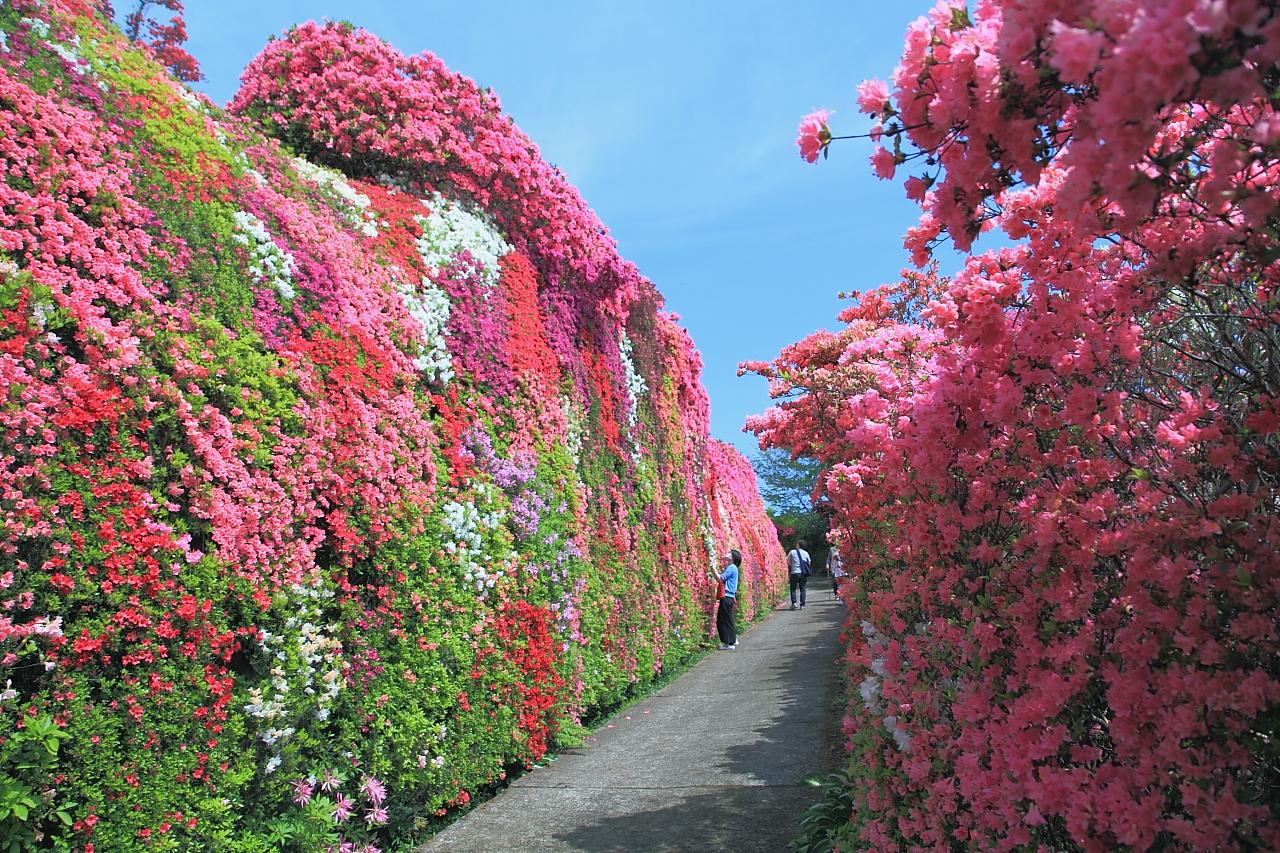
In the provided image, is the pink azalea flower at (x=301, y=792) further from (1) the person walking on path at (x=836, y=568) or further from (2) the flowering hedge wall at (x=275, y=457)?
(1) the person walking on path at (x=836, y=568)

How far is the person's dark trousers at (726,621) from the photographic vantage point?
49.3 feet

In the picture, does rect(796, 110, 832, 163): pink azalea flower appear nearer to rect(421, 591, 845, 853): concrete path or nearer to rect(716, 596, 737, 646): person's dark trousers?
rect(421, 591, 845, 853): concrete path

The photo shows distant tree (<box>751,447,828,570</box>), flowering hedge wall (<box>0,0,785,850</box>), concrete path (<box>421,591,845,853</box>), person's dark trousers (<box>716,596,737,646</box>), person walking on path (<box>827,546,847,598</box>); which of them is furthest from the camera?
distant tree (<box>751,447,828,570</box>)

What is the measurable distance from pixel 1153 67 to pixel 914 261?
4.80 ft

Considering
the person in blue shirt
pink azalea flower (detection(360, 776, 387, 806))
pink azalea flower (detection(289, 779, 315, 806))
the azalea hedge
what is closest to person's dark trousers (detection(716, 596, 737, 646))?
the person in blue shirt

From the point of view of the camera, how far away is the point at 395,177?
27.8 ft

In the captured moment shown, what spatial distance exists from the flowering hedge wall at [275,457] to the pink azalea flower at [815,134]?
119 inches

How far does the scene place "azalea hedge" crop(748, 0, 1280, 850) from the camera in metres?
1.67

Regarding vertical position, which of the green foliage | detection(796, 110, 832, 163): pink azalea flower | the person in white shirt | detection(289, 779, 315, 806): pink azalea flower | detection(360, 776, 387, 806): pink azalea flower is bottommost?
detection(360, 776, 387, 806): pink azalea flower

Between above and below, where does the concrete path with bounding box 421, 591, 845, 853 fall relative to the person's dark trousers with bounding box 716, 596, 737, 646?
below

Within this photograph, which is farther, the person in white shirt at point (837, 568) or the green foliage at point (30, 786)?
the person in white shirt at point (837, 568)

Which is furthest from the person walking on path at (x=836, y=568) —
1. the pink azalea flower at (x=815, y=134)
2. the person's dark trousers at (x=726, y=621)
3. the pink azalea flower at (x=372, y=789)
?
the pink azalea flower at (x=815, y=134)

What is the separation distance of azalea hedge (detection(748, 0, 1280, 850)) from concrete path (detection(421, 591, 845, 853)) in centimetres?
156

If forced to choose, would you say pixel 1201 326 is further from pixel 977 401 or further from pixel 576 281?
pixel 576 281
